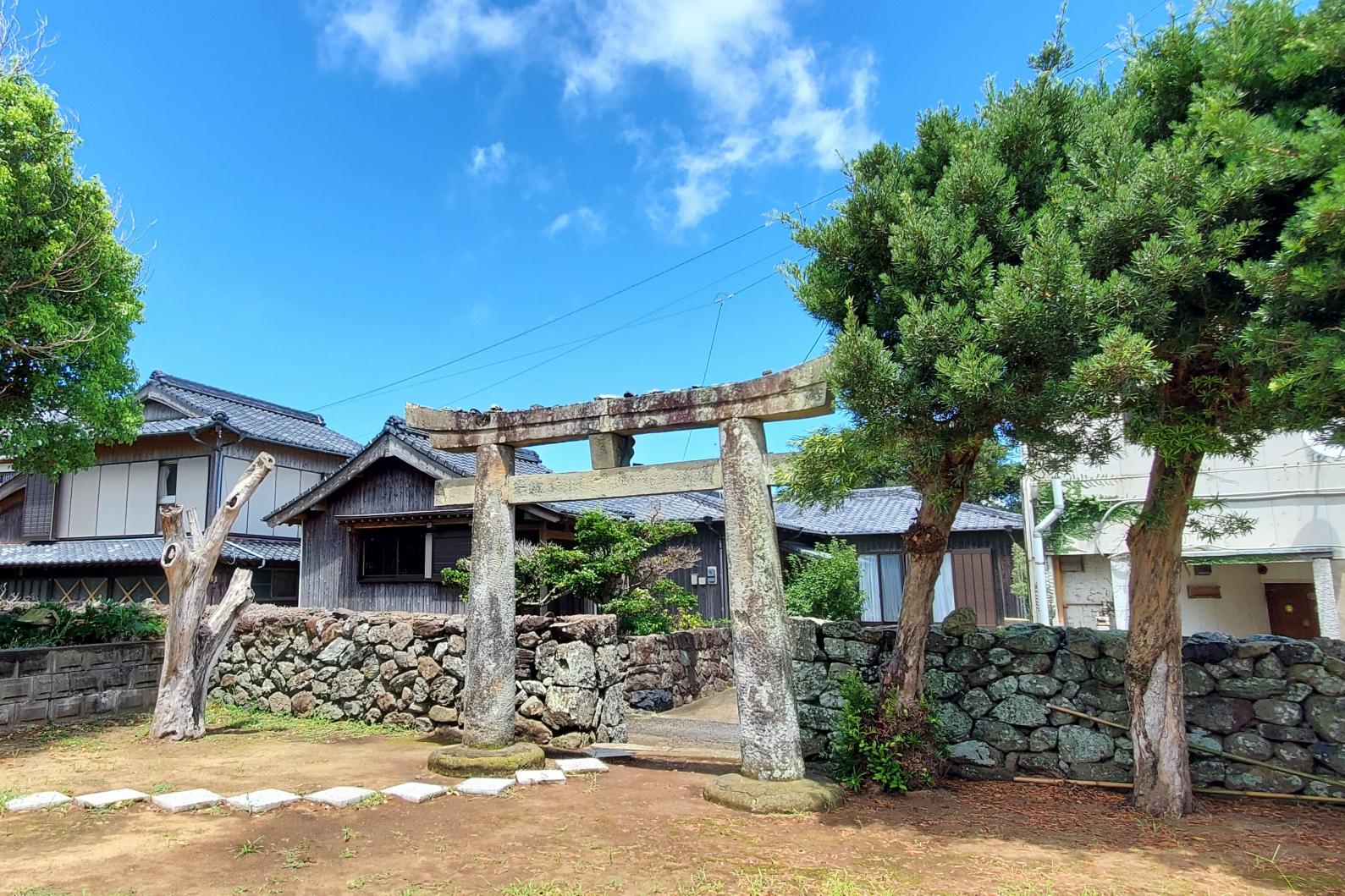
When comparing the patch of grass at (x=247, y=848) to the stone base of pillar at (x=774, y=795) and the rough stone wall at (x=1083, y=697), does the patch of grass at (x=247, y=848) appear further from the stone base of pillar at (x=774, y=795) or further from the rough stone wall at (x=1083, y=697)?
the rough stone wall at (x=1083, y=697)

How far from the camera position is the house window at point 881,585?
19.7 meters

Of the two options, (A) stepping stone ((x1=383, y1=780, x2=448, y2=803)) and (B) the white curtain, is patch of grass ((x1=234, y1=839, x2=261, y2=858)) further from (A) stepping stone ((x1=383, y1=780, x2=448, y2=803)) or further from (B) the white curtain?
(B) the white curtain

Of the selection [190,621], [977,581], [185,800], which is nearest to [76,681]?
[190,621]

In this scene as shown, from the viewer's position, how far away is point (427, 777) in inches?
306

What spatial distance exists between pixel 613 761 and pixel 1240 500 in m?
12.6

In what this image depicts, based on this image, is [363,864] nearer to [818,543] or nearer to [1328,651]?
[1328,651]

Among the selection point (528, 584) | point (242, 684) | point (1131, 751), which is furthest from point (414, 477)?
point (1131, 751)

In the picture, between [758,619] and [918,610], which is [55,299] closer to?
[758,619]

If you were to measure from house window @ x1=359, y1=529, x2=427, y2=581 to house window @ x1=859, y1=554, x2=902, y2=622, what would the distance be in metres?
10.5

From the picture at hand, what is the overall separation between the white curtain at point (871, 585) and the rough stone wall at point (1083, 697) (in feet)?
37.7

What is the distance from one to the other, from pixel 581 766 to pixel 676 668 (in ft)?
19.1

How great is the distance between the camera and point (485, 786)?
725 cm

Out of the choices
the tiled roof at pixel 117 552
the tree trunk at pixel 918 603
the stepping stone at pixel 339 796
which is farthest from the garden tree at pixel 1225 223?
the tiled roof at pixel 117 552

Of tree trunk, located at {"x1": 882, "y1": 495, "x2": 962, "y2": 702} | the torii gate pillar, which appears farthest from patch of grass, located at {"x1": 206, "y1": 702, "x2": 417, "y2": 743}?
tree trunk, located at {"x1": 882, "y1": 495, "x2": 962, "y2": 702}
